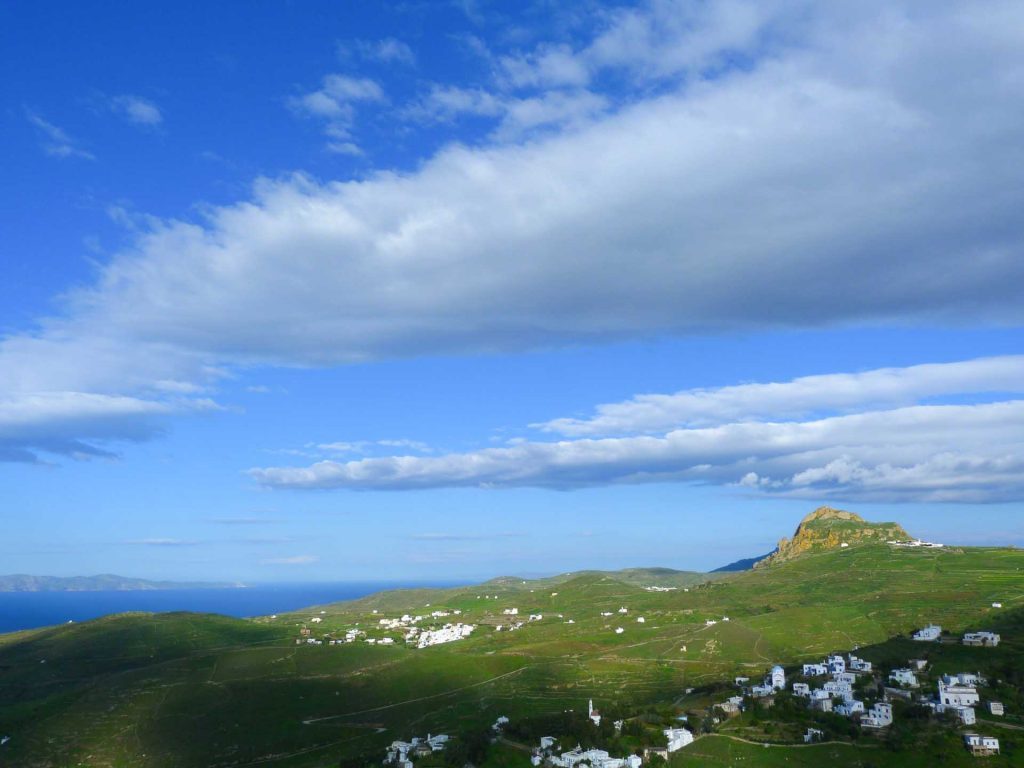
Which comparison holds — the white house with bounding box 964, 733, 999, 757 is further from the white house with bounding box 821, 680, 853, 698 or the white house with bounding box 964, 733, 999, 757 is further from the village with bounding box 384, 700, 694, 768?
the village with bounding box 384, 700, 694, 768

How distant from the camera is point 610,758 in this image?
75.8 metres

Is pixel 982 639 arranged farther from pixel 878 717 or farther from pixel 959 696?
pixel 878 717

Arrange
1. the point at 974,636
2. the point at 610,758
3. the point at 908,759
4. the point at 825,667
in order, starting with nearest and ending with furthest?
the point at 908,759 < the point at 610,758 < the point at 825,667 < the point at 974,636

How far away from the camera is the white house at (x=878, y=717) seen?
7831 cm

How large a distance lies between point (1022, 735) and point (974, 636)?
4326 cm

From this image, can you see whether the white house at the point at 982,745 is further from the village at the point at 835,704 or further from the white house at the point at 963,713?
the white house at the point at 963,713

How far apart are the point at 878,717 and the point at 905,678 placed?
614 inches

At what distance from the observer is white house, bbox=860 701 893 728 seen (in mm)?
78312

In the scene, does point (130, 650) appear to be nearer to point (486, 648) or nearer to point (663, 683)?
point (486, 648)

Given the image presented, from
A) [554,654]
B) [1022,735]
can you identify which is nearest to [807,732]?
[1022,735]

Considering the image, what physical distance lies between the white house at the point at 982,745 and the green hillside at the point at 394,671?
1581 mm

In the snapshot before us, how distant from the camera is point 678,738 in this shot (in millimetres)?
79062

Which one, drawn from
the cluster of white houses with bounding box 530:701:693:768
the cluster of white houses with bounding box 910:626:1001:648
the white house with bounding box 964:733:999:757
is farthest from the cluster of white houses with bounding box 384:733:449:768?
the cluster of white houses with bounding box 910:626:1001:648

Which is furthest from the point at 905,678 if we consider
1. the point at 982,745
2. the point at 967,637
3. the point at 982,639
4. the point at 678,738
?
the point at 678,738
